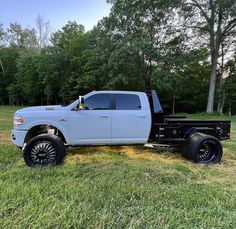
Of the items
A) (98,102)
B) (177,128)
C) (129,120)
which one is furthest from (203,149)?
(98,102)

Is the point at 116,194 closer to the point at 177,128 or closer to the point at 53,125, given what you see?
the point at 53,125

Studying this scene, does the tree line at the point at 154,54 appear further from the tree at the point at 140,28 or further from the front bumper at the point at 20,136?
the front bumper at the point at 20,136

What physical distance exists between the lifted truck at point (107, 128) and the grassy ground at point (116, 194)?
16.4 inches

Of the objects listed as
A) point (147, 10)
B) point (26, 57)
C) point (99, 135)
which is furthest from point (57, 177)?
point (26, 57)

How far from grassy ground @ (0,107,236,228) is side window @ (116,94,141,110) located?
1.26 metres

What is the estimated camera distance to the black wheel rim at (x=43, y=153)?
5.83m

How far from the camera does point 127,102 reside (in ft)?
22.0

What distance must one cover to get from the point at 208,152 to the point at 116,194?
11.5ft

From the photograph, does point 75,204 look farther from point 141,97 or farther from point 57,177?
point 141,97

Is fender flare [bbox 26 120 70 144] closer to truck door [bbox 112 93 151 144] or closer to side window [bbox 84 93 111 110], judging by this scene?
side window [bbox 84 93 111 110]

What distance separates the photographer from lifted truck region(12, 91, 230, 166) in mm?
5969

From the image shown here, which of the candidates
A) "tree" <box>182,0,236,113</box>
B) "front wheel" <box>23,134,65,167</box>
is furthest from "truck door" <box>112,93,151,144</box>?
"tree" <box>182,0,236,113</box>

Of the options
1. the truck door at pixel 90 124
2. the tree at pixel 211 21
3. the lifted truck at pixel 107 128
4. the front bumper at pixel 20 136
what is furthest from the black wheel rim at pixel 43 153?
the tree at pixel 211 21

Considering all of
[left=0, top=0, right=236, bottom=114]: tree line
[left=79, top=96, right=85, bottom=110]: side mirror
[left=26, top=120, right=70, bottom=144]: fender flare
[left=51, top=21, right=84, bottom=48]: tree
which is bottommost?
[left=26, top=120, right=70, bottom=144]: fender flare
